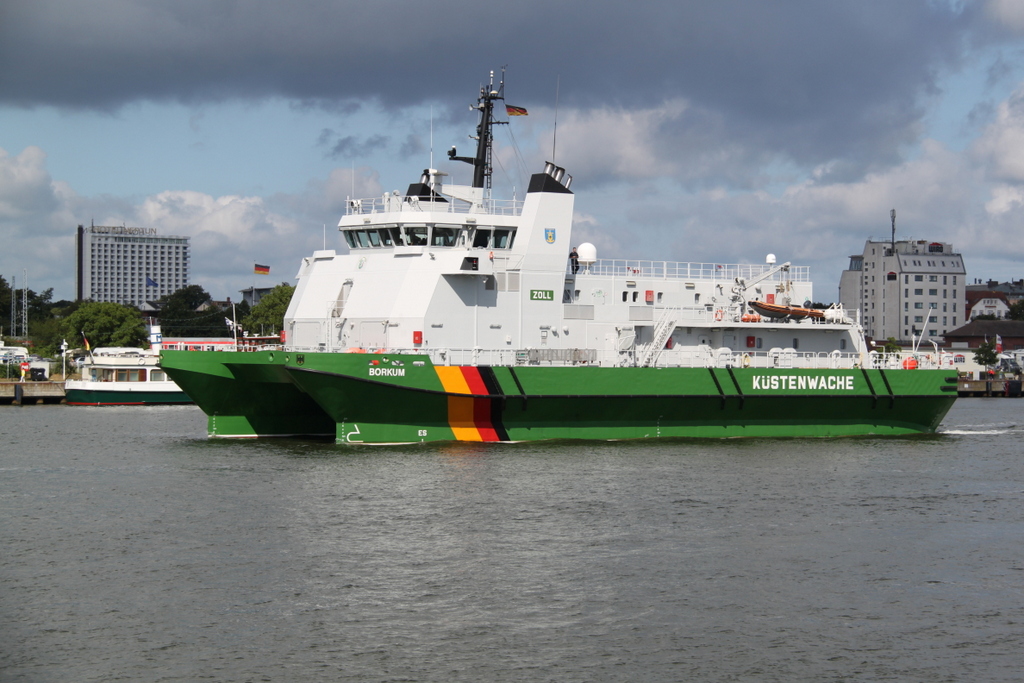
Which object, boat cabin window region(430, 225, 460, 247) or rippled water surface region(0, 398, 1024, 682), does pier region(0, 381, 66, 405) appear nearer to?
rippled water surface region(0, 398, 1024, 682)

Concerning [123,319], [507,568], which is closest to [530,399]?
[507,568]

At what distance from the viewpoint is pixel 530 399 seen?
25547mm

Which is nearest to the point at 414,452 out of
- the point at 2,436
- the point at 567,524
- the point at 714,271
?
the point at 567,524

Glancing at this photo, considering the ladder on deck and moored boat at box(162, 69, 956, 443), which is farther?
the ladder on deck

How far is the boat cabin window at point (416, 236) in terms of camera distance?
1058 inches

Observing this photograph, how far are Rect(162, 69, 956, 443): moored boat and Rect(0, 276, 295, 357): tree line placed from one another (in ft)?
66.6

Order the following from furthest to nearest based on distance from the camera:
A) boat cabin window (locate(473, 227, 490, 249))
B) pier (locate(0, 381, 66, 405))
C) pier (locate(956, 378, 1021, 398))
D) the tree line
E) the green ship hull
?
the tree line → pier (locate(956, 378, 1021, 398)) → pier (locate(0, 381, 66, 405)) → boat cabin window (locate(473, 227, 490, 249)) → the green ship hull

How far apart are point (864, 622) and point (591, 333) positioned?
1603cm

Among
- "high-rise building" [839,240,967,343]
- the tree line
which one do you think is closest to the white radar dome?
the tree line

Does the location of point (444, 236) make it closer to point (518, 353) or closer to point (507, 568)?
point (518, 353)

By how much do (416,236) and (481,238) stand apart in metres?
1.59

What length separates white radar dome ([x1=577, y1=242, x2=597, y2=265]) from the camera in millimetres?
29188

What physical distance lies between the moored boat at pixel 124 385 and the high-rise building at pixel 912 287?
6532 centimetres

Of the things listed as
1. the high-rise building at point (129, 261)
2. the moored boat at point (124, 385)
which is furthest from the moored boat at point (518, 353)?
the high-rise building at point (129, 261)
